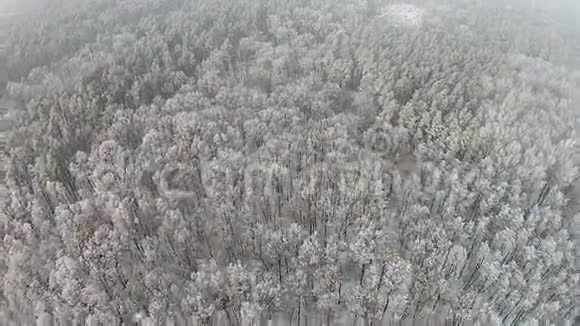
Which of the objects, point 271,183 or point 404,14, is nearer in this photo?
point 271,183

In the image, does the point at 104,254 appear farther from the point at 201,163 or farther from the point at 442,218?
the point at 442,218

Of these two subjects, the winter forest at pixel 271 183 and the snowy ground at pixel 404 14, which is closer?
the winter forest at pixel 271 183

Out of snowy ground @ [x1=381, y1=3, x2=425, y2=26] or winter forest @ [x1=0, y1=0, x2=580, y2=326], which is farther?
snowy ground @ [x1=381, y1=3, x2=425, y2=26]

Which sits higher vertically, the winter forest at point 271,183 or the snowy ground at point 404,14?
the snowy ground at point 404,14

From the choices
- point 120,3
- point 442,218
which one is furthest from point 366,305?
point 120,3

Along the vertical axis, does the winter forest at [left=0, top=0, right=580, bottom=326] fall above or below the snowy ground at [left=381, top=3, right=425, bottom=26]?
below
